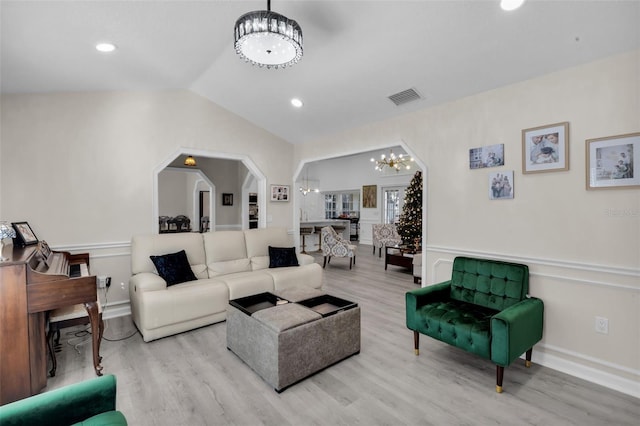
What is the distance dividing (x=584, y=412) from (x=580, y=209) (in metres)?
1.55

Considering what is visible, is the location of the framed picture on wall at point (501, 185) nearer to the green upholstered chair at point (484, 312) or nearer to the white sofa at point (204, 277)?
the green upholstered chair at point (484, 312)

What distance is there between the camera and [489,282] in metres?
2.95

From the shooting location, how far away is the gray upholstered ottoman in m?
2.39

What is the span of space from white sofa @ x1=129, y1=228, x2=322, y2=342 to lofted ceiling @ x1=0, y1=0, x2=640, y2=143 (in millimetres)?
2051

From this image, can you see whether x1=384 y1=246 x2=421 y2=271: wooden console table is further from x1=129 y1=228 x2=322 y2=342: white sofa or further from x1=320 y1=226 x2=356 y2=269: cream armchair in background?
x1=129 y1=228 x2=322 y2=342: white sofa

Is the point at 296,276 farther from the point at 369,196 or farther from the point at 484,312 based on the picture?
the point at 369,196

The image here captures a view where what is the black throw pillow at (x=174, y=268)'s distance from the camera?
12.1 ft

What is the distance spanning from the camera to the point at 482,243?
332cm

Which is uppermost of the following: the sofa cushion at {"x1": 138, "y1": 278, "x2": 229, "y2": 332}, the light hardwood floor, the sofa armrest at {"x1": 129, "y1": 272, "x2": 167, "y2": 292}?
the sofa armrest at {"x1": 129, "y1": 272, "x2": 167, "y2": 292}

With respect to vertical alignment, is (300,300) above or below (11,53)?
below

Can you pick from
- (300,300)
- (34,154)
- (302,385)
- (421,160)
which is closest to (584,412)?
(302,385)

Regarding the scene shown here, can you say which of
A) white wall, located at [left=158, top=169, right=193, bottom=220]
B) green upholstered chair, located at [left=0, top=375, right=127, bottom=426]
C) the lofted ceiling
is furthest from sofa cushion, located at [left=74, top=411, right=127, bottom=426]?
white wall, located at [left=158, top=169, right=193, bottom=220]

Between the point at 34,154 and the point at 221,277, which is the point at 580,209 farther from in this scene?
the point at 34,154

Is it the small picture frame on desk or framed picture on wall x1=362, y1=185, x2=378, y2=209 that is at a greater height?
framed picture on wall x1=362, y1=185, x2=378, y2=209
